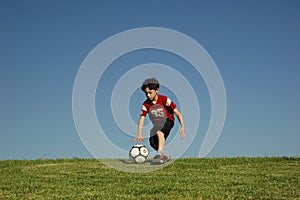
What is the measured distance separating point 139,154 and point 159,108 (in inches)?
52.2

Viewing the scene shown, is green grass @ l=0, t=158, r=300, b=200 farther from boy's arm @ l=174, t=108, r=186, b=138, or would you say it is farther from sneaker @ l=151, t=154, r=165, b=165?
boy's arm @ l=174, t=108, r=186, b=138

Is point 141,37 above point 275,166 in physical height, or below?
above

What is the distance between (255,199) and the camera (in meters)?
6.43

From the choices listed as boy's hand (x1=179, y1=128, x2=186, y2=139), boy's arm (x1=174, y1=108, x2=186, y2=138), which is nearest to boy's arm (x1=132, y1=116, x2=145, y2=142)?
boy's arm (x1=174, y1=108, x2=186, y2=138)

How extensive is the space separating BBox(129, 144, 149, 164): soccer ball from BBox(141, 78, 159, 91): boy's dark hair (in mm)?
1524

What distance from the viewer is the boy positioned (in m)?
11.3

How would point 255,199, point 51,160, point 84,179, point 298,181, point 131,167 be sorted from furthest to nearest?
point 51,160
point 131,167
point 84,179
point 298,181
point 255,199

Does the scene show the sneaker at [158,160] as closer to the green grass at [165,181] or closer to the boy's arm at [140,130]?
the green grass at [165,181]

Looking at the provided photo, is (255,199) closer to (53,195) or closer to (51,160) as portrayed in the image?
(53,195)

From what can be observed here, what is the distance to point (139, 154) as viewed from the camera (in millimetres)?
11008

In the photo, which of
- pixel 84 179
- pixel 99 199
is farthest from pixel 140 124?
pixel 99 199

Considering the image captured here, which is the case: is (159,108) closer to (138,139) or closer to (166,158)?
(138,139)

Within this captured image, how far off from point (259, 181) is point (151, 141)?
12.7 feet

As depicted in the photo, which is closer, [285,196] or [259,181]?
[285,196]
